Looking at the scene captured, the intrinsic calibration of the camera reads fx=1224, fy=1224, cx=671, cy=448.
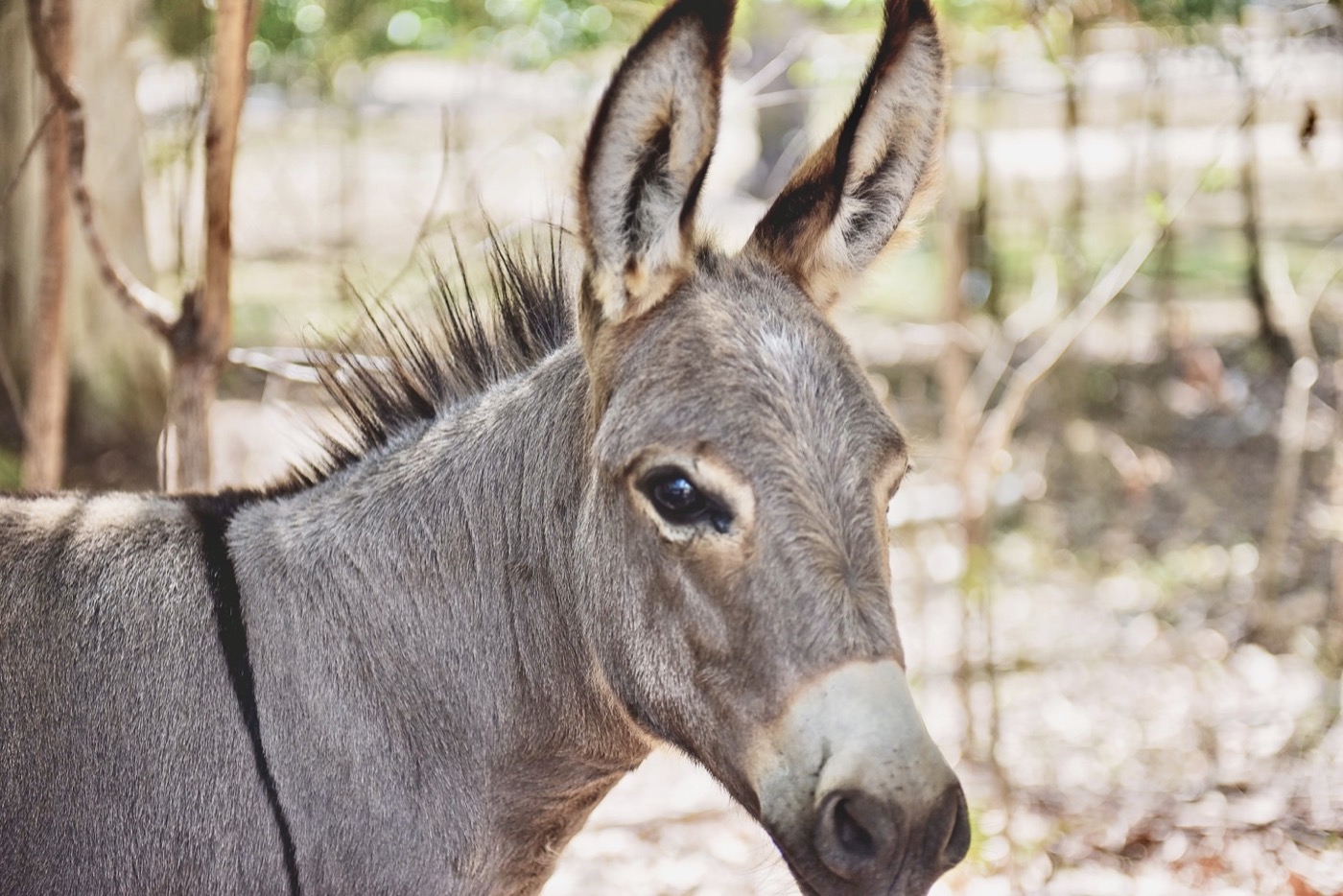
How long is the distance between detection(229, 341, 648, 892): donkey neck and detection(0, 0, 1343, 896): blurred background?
54cm

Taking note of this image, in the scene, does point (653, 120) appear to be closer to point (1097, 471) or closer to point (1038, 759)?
point (1038, 759)

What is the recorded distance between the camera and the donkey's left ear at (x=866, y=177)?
2840mm

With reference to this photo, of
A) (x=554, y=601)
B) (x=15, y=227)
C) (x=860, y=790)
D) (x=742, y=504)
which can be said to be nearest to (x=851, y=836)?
(x=860, y=790)

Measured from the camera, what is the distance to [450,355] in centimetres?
329

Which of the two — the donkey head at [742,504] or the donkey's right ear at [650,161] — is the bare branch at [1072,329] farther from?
the donkey's right ear at [650,161]

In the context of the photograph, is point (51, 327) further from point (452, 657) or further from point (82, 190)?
point (452, 657)

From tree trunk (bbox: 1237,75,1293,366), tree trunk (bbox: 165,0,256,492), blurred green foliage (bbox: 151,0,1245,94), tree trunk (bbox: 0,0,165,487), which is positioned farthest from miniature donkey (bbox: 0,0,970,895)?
tree trunk (bbox: 1237,75,1293,366)

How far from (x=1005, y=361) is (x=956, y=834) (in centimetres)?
493

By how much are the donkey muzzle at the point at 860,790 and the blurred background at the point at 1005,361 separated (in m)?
0.56

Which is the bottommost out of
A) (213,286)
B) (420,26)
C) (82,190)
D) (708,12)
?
(213,286)

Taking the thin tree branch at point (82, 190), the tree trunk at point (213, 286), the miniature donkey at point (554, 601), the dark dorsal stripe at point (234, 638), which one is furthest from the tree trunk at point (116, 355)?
the miniature donkey at point (554, 601)

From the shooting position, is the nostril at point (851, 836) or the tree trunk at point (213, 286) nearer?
the nostril at point (851, 836)

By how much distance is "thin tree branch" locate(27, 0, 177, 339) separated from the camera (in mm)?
3941

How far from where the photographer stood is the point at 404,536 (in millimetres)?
2992
